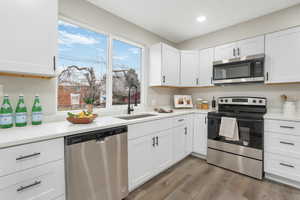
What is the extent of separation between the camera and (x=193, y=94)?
3430 millimetres

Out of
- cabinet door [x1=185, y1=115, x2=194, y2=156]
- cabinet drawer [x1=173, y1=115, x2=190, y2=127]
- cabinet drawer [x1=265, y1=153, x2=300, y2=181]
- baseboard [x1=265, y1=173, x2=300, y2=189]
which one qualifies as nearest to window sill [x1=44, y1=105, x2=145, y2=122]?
cabinet drawer [x1=173, y1=115, x2=190, y2=127]

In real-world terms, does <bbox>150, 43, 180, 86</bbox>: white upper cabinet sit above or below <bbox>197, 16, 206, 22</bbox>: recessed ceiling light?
below

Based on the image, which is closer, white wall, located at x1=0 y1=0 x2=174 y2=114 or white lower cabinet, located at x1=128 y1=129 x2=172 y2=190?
white wall, located at x1=0 y1=0 x2=174 y2=114

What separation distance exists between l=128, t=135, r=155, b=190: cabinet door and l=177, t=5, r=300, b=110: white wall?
199 cm

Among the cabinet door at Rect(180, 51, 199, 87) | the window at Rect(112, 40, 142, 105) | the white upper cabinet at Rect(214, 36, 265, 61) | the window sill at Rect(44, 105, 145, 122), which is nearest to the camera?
the window sill at Rect(44, 105, 145, 122)

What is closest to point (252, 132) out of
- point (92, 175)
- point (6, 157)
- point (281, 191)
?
point (281, 191)

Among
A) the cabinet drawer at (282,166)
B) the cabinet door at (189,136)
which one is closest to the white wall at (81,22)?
the cabinet door at (189,136)

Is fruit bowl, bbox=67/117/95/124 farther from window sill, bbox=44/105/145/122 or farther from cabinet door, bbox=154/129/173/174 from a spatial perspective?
cabinet door, bbox=154/129/173/174

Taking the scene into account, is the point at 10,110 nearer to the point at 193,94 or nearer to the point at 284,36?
the point at 193,94

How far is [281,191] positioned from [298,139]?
71 cm

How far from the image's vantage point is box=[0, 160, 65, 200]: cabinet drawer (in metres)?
0.92

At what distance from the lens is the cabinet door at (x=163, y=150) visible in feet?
6.69

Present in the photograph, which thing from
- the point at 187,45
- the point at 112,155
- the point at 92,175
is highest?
the point at 187,45

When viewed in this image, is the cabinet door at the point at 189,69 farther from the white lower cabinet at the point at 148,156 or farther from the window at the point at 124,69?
the white lower cabinet at the point at 148,156
